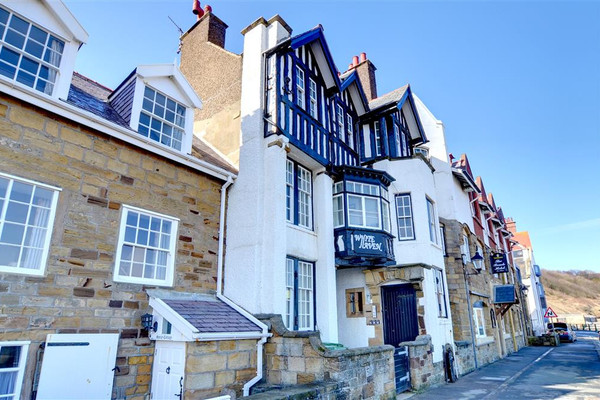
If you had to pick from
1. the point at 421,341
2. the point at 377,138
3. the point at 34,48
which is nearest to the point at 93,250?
the point at 34,48

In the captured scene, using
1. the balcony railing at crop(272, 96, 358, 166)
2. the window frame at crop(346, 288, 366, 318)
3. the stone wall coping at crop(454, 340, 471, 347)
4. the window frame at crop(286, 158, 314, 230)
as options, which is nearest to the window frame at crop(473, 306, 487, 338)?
the stone wall coping at crop(454, 340, 471, 347)

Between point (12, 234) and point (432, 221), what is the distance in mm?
13795

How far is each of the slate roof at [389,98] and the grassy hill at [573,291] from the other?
85.1 m

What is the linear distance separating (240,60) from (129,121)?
15.9ft

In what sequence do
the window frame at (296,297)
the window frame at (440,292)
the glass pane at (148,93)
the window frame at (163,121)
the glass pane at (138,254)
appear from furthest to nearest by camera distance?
the window frame at (440,292), the window frame at (296,297), the glass pane at (148,93), the window frame at (163,121), the glass pane at (138,254)

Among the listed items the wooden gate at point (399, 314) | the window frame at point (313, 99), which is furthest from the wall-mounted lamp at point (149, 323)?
the wooden gate at point (399, 314)

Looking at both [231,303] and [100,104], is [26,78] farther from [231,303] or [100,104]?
[231,303]

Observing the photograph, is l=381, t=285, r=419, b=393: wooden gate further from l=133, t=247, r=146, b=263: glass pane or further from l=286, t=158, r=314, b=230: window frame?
l=133, t=247, r=146, b=263: glass pane

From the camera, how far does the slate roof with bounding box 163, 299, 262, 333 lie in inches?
290

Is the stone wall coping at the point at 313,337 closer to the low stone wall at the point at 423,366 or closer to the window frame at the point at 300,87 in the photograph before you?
the low stone wall at the point at 423,366

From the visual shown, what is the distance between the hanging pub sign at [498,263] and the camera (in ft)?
73.4

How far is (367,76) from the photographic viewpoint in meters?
19.3

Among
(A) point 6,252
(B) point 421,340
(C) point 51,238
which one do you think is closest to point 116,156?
(C) point 51,238

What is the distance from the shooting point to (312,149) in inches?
476
